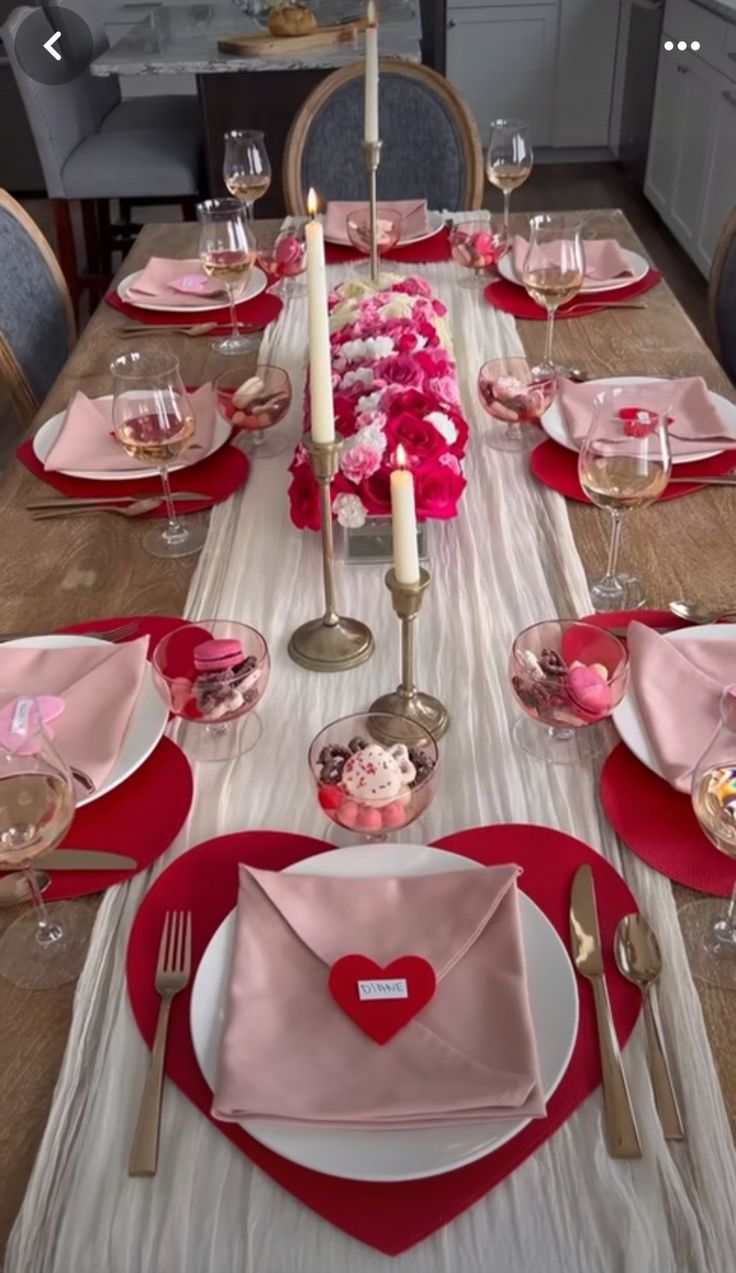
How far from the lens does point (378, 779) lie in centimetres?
72

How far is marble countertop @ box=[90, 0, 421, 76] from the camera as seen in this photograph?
2996 millimetres

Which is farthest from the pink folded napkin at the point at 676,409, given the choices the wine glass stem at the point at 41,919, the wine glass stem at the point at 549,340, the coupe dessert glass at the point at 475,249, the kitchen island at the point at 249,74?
the kitchen island at the point at 249,74

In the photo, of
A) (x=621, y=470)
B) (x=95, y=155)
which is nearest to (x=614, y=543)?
(x=621, y=470)

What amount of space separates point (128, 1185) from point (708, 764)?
452 mm

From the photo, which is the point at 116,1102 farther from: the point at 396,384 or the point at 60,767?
the point at 396,384

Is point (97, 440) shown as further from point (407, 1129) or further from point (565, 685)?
point (407, 1129)

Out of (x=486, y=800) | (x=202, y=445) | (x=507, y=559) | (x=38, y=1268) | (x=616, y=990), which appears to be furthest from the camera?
(x=202, y=445)

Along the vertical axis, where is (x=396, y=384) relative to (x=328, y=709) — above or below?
above

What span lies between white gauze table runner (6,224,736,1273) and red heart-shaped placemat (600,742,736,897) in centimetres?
1

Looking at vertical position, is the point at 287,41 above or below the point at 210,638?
above

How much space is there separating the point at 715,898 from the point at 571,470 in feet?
2.02

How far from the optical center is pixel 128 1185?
1.90ft

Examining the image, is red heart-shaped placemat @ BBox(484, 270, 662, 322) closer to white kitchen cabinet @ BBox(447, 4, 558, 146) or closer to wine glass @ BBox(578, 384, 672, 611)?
wine glass @ BBox(578, 384, 672, 611)

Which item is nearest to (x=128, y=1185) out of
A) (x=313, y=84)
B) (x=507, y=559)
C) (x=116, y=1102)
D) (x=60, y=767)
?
(x=116, y=1102)
